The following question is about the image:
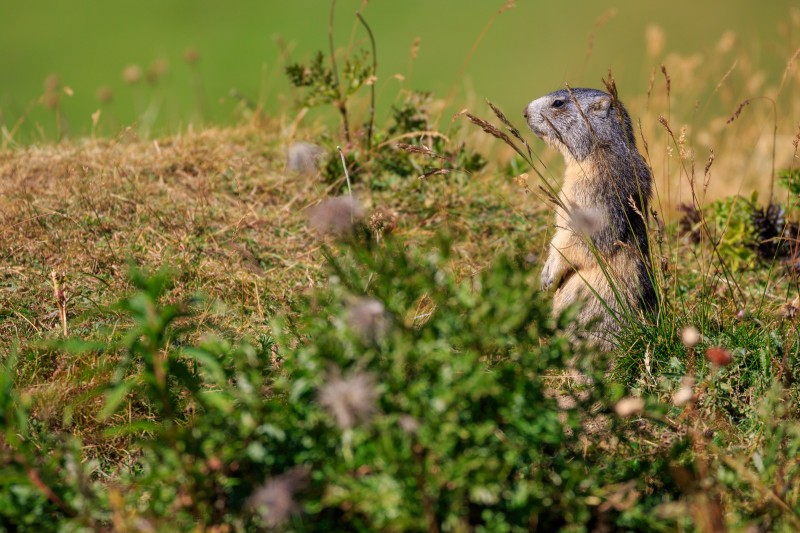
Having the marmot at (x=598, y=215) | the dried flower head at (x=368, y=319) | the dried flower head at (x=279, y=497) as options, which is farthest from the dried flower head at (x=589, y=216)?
the dried flower head at (x=279, y=497)

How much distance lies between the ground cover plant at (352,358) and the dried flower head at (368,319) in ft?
0.04

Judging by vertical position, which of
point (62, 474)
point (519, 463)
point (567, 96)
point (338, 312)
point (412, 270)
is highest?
point (567, 96)

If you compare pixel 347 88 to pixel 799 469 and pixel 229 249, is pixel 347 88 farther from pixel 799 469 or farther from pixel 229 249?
pixel 799 469

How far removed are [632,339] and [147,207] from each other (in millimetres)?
2890

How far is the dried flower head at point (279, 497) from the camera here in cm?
220

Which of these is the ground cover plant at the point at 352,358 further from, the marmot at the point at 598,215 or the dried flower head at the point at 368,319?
the marmot at the point at 598,215

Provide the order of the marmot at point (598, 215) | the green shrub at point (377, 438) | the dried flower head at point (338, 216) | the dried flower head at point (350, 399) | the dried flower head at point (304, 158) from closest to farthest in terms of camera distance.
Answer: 1. the dried flower head at point (350, 399)
2. the green shrub at point (377, 438)
3. the dried flower head at point (338, 216)
4. the marmot at point (598, 215)
5. the dried flower head at point (304, 158)

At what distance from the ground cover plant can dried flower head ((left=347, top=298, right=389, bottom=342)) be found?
0.04 feet

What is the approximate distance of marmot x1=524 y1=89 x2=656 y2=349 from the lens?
13.6 feet

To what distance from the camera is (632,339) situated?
384 cm

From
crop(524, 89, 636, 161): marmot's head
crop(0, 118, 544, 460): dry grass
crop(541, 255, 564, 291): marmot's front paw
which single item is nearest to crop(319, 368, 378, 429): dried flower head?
crop(0, 118, 544, 460): dry grass

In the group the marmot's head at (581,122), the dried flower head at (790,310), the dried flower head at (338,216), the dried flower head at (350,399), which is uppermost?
the marmot's head at (581,122)

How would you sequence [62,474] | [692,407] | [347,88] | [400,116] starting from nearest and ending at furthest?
[62,474]
[692,407]
[347,88]
[400,116]

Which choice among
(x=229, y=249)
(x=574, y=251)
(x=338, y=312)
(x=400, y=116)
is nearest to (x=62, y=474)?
(x=338, y=312)
